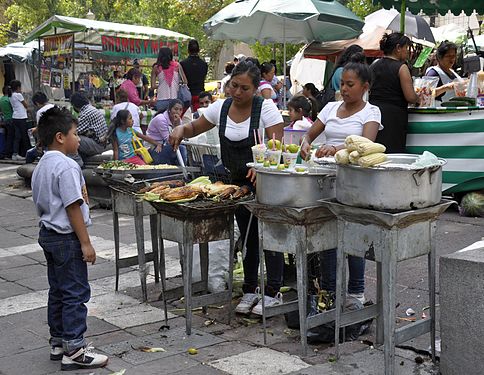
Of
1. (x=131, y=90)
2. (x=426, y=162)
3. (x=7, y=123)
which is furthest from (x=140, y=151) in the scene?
(x=7, y=123)

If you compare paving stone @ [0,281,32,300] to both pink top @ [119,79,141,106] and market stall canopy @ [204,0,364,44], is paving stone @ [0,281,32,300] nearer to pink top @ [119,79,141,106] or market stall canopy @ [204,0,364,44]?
market stall canopy @ [204,0,364,44]

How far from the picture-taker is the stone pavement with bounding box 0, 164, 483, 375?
4586mm

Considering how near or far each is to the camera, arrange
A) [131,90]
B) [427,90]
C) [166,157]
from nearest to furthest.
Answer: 1. [427,90]
2. [166,157]
3. [131,90]

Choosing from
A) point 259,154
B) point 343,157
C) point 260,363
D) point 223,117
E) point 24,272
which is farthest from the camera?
point 24,272

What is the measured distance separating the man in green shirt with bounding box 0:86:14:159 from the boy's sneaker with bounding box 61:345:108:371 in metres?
13.4

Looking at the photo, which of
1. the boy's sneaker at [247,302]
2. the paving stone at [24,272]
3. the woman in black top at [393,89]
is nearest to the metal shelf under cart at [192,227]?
the boy's sneaker at [247,302]

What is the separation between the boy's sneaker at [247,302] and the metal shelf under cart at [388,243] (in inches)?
45.3

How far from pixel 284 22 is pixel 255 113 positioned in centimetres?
750

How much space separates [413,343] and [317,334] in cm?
66

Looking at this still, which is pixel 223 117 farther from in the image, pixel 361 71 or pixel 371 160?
pixel 371 160

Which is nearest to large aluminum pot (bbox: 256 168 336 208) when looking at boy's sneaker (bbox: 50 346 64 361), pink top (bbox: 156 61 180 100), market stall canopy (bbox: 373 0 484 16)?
boy's sneaker (bbox: 50 346 64 361)

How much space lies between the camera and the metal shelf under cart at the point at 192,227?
5.08 metres

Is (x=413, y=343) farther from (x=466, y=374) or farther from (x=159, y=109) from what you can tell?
(x=159, y=109)

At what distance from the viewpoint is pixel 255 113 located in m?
5.47
